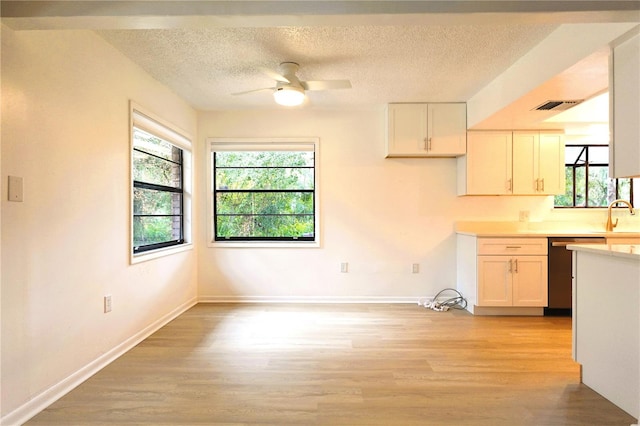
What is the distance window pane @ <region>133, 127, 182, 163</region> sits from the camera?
3014 mm

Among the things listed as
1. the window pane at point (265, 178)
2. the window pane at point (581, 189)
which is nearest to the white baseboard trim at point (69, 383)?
the window pane at point (265, 178)

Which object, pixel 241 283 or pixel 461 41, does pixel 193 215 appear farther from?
pixel 461 41

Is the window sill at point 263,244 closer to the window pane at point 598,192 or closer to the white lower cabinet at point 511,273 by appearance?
the white lower cabinet at point 511,273

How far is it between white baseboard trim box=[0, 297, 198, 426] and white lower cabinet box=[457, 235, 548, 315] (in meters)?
3.35

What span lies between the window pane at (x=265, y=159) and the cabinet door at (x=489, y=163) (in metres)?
1.91

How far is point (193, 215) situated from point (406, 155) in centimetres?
269

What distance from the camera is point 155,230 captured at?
A: 10.9 feet

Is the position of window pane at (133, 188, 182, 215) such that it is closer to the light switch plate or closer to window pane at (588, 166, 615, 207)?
the light switch plate

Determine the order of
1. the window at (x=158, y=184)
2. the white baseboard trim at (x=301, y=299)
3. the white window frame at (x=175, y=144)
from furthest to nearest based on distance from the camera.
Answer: the white baseboard trim at (x=301, y=299) → the window at (x=158, y=184) → the white window frame at (x=175, y=144)

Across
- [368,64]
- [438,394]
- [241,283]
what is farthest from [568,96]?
[241,283]

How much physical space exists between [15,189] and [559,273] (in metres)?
4.61

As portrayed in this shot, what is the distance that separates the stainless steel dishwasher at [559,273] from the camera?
3.49 m

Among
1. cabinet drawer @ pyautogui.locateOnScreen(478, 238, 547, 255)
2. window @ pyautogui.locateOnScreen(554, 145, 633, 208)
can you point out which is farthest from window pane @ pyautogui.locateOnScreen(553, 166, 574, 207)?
cabinet drawer @ pyautogui.locateOnScreen(478, 238, 547, 255)

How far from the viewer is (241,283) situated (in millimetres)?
4105
